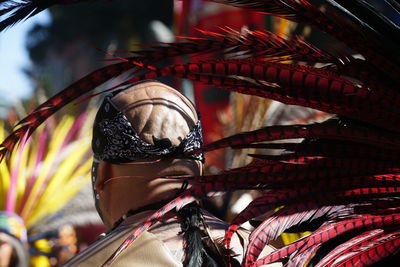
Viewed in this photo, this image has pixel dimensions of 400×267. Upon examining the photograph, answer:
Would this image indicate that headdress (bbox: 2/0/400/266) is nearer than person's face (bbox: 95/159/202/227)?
Yes

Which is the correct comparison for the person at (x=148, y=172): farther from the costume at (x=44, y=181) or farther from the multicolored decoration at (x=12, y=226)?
the costume at (x=44, y=181)

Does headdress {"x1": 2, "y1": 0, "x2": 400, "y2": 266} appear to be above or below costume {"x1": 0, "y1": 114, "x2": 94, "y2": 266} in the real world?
below

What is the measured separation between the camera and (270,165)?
4.53 feet

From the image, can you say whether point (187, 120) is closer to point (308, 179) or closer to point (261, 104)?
point (308, 179)

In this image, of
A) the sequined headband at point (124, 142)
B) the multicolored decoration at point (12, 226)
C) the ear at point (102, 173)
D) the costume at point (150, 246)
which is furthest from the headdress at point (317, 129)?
the multicolored decoration at point (12, 226)

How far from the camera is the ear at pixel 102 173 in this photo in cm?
174

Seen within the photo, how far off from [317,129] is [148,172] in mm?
537

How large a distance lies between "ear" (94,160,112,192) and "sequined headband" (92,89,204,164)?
2 centimetres

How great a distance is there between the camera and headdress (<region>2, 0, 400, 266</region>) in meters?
1.31

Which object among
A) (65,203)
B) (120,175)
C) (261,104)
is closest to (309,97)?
(120,175)

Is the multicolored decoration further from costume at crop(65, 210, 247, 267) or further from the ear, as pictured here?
costume at crop(65, 210, 247, 267)

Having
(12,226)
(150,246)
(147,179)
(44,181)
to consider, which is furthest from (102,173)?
(44,181)

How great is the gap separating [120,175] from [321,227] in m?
0.63

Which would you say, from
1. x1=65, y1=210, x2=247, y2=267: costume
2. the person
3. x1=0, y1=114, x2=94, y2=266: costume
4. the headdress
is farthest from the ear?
x1=0, y1=114, x2=94, y2=266: costume
